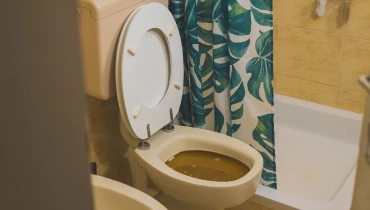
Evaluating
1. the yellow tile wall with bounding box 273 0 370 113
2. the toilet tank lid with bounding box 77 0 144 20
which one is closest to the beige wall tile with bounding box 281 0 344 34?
the yellow tile wall with bounding box 273 0 370 113

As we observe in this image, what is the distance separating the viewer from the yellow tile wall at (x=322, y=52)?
2.27 metres

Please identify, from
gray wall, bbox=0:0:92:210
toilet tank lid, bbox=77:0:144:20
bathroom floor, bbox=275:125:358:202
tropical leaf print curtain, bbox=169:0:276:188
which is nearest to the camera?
gray wall, bbox=0:0:92:210

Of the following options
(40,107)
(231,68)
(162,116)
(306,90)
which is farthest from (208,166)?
(40,107)

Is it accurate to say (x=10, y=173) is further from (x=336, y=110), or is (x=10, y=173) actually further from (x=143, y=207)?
(x=336, y=110)

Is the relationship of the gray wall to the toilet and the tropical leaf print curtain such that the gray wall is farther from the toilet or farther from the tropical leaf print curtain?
the tropical leaf print curtain

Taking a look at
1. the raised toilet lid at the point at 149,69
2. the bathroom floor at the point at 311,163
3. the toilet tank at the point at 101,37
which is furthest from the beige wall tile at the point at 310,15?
the toilet tank at the point at 101,37

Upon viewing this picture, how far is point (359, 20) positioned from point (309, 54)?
0.28 meters

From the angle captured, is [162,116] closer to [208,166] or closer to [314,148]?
[208,166]

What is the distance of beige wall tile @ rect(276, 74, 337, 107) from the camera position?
2445 millimetres

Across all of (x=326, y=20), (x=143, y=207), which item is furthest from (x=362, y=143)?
(x=326, y=20)

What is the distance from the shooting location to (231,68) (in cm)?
189

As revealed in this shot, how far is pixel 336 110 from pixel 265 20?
0.85 meters

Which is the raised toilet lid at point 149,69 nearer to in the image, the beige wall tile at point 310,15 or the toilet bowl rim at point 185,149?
the toilet bowl rim at point 185,149

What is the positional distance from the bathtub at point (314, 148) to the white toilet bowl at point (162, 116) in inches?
11.2
